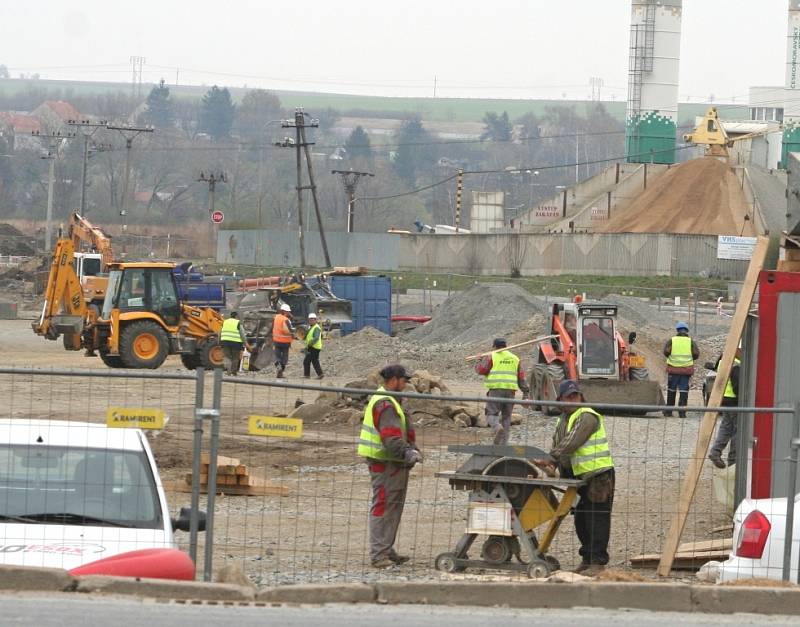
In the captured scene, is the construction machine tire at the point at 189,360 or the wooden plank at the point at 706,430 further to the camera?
the construction machine tire at the point at 189,360

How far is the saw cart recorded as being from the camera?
10930 mm

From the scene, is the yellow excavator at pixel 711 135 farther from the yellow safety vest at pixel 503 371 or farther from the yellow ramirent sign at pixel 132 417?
the yellow ramirent sign at pixel 132 417

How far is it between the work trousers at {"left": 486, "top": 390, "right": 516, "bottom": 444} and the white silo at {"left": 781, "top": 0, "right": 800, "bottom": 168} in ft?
258

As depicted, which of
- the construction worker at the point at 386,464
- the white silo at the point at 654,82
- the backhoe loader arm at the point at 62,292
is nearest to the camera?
the construction worker at the point at 386,464

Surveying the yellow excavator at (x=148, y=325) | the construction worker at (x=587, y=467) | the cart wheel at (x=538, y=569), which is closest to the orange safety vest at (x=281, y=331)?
the yellow excavator at (x=148, y=325)

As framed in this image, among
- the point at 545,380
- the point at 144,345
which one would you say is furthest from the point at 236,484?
the point at 144,345

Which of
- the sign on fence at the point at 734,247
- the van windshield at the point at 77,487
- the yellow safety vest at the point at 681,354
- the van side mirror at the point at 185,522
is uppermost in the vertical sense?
the sign on fence at the point at 734,247

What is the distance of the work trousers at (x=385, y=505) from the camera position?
11055 mm

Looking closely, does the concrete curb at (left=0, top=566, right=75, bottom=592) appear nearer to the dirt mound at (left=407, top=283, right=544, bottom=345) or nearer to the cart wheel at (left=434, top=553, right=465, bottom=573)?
the cart wheel at (left=434, top=553, right=465, bottom=573)

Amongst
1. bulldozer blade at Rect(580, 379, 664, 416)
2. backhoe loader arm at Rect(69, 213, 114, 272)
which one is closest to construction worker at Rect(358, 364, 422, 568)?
bulldozer blade at Rect(580, 379, 664, 416)

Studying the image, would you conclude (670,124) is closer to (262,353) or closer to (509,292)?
(509,292)

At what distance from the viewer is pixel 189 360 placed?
3312 centimetres

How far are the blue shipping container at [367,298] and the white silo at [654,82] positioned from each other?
50106 millimetres

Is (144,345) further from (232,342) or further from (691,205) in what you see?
(691,205)
